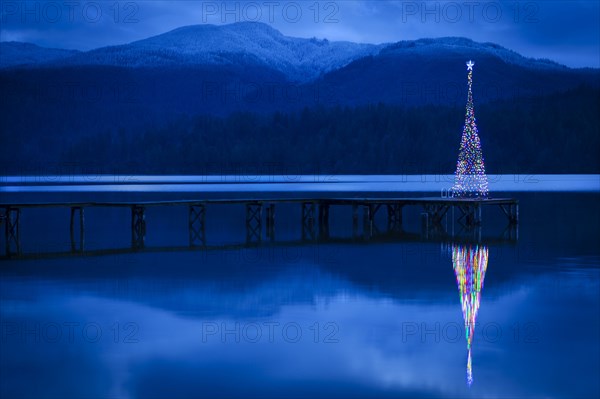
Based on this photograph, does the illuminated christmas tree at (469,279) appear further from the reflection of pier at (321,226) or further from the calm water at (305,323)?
the reflection of pier at (321,226)

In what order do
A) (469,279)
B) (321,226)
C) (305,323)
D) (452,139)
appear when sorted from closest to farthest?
(305,323) → (469,279) → (321,226) → (452,139)

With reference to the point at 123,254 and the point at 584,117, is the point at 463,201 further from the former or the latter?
the point at 584,117

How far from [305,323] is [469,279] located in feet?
26.4

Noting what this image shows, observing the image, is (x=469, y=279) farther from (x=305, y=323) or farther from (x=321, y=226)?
(x=321, y=226)

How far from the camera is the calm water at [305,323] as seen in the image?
46.5 ft

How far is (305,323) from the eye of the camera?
61.1ft

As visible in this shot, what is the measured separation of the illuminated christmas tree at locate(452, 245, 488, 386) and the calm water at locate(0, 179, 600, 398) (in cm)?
6

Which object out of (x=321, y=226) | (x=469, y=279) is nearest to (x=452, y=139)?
(x=321, y=226)

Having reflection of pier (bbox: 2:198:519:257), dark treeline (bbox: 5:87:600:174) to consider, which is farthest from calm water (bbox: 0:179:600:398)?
dark treeline (bbox: 5:87:600:174)

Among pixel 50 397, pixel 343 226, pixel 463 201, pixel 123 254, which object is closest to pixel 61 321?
pixel 50 397

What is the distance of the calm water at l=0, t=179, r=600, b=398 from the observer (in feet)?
46.5

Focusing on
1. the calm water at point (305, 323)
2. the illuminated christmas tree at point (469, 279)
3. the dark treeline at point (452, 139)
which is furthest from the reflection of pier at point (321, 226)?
the dark treeline at point (452, 139)

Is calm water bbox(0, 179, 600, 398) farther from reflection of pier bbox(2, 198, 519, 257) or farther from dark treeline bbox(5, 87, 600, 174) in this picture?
dark treeline bbox(5, 87, 600, 174)

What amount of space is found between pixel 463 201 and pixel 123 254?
15311 mm
